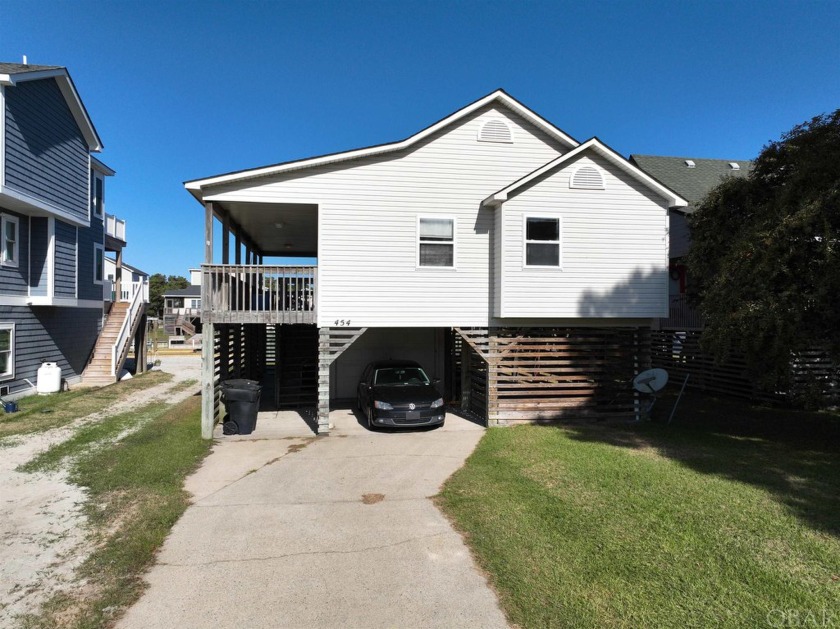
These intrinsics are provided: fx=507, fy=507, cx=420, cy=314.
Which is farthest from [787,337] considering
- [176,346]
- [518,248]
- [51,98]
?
[176,346]

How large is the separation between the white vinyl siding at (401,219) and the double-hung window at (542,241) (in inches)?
36.5

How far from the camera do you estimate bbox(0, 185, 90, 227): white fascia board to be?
41.7 ft

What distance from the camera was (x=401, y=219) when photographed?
11.1m

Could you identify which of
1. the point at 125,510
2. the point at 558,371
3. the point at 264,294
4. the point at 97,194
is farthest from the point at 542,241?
the point at 97,194

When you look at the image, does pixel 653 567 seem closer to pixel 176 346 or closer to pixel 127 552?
pixel 127 552

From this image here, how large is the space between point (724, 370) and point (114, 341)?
21280 mm

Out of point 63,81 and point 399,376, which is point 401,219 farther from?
point 63,81

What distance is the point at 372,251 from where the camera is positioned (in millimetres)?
10984

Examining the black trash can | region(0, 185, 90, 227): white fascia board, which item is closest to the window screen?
the black trash can

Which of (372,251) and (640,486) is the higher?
(372,251)

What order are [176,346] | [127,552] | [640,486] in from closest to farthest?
[127,552] → [640,486] → [176,346]

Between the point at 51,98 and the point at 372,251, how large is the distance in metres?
11.4

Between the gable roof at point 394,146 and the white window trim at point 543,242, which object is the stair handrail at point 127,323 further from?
the white window trim at point 543,242

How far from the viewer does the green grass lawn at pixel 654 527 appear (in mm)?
3861
